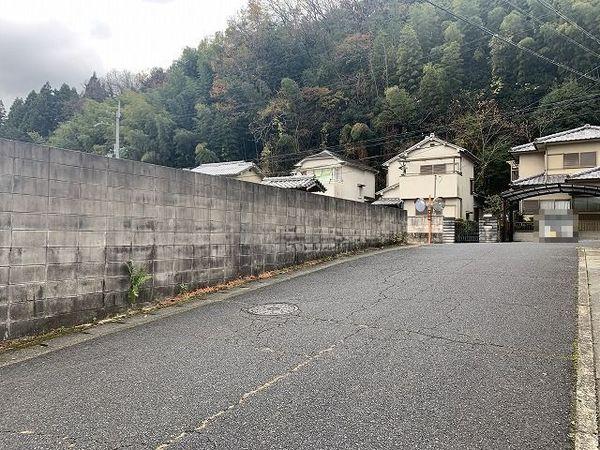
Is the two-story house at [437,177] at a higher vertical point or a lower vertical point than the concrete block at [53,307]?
higher

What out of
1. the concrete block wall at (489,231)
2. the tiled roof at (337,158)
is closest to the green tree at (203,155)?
the tiled roof at (337,158)

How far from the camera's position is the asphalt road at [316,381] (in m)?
2.60

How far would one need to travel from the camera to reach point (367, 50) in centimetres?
4194

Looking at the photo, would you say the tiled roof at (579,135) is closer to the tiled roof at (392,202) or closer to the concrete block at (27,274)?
the tiled roof at (392,202)

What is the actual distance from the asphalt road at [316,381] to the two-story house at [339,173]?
27.4m

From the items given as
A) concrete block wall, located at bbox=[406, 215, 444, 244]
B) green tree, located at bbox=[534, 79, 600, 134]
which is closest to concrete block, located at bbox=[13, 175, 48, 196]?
concrete block wall, located at bbox=[406, 215, 444, 244]

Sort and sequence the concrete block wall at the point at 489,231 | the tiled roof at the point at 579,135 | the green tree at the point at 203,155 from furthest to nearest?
the green tree at the point at 203,155 < the tiled roof at the point at 579,135 < the concrete block wall at the point at 489,231

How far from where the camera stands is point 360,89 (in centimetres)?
4116

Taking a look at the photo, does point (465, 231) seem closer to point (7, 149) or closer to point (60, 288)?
point (60, 288)

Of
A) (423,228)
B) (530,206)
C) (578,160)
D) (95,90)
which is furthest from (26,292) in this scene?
(95,90)

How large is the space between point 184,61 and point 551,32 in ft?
129

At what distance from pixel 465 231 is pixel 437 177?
7787 mm

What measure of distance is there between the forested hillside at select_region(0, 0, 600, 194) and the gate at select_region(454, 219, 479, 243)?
11.2 m

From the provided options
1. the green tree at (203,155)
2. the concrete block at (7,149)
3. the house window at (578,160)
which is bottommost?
the concrete block at (7,149)
